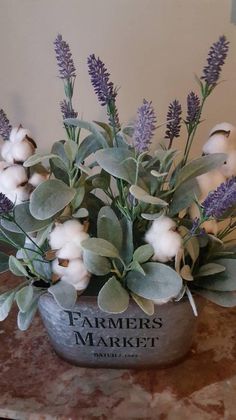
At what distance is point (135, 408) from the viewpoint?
0.60 meters

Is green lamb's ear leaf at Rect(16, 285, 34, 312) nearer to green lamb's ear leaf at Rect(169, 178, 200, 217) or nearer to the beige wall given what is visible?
green lamb's ear leaf at Rect(169, 178, 200, 217)

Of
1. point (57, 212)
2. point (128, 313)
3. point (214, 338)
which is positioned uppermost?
point (57, 212)

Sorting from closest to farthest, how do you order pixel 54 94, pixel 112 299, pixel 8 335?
pixel 112 299
pixel 8 335
pixel 54 94

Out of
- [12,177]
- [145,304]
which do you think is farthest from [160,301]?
[12,177]

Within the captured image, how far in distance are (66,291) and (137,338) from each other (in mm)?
136

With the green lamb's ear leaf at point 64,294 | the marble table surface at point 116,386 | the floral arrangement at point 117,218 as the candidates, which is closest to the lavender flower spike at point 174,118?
the floral arrangement at point 117,218

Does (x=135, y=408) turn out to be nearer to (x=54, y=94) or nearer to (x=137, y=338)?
(x=137, y=338)

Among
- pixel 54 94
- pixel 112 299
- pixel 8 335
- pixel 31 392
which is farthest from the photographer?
pixel 54 94

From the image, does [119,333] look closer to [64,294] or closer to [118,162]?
[64,294]

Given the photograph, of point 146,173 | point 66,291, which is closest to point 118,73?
point 146,173

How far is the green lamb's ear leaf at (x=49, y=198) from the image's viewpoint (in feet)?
1.66

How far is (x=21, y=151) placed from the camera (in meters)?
0.56

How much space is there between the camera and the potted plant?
0.51 m

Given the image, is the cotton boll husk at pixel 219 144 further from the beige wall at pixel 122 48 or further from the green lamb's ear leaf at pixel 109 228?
the beige wall at pixel 122 48
